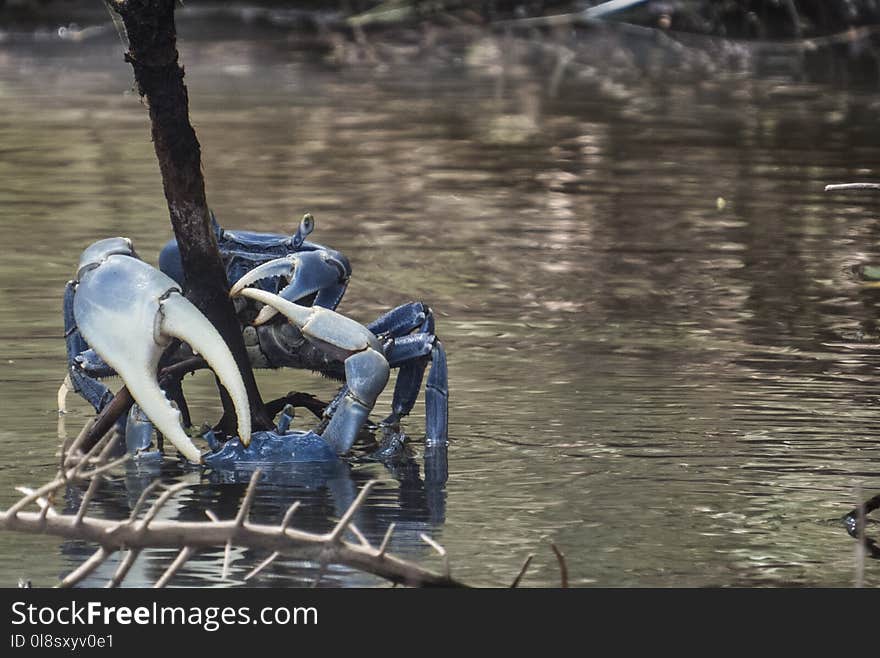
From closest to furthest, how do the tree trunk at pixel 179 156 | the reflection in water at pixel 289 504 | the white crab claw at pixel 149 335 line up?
the reflection in water at pixel 289 504, the white crab claw at pixel 149 335, the tree trunk at pixel 179 156

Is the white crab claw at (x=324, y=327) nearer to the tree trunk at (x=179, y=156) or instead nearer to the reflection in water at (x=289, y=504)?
the tree trunk at (x=179, y=156)

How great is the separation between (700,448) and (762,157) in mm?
10791

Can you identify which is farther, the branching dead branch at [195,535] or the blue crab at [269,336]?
the blue crab at [269,336]

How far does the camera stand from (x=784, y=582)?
254 inches

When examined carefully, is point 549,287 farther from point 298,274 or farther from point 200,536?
point 200,536

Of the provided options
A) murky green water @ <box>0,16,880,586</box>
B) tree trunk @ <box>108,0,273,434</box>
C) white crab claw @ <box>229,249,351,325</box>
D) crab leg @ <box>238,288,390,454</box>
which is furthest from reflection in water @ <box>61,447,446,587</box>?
white crab claw @ <box>229,249,351,325</box>

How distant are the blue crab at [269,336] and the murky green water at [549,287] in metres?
0.23

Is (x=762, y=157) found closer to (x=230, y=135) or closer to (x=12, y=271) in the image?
(x=230, y=135)

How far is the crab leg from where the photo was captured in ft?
24.4

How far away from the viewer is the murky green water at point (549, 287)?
711cm

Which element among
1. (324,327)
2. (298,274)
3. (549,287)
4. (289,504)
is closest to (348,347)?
(324,327)

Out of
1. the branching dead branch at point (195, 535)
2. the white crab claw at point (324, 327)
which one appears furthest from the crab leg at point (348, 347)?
the branching dead branch at point (195, 535)

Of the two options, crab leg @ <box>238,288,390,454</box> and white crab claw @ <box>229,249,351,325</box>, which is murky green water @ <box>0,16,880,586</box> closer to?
crab leg @ <box>238,288,390,454</box>
